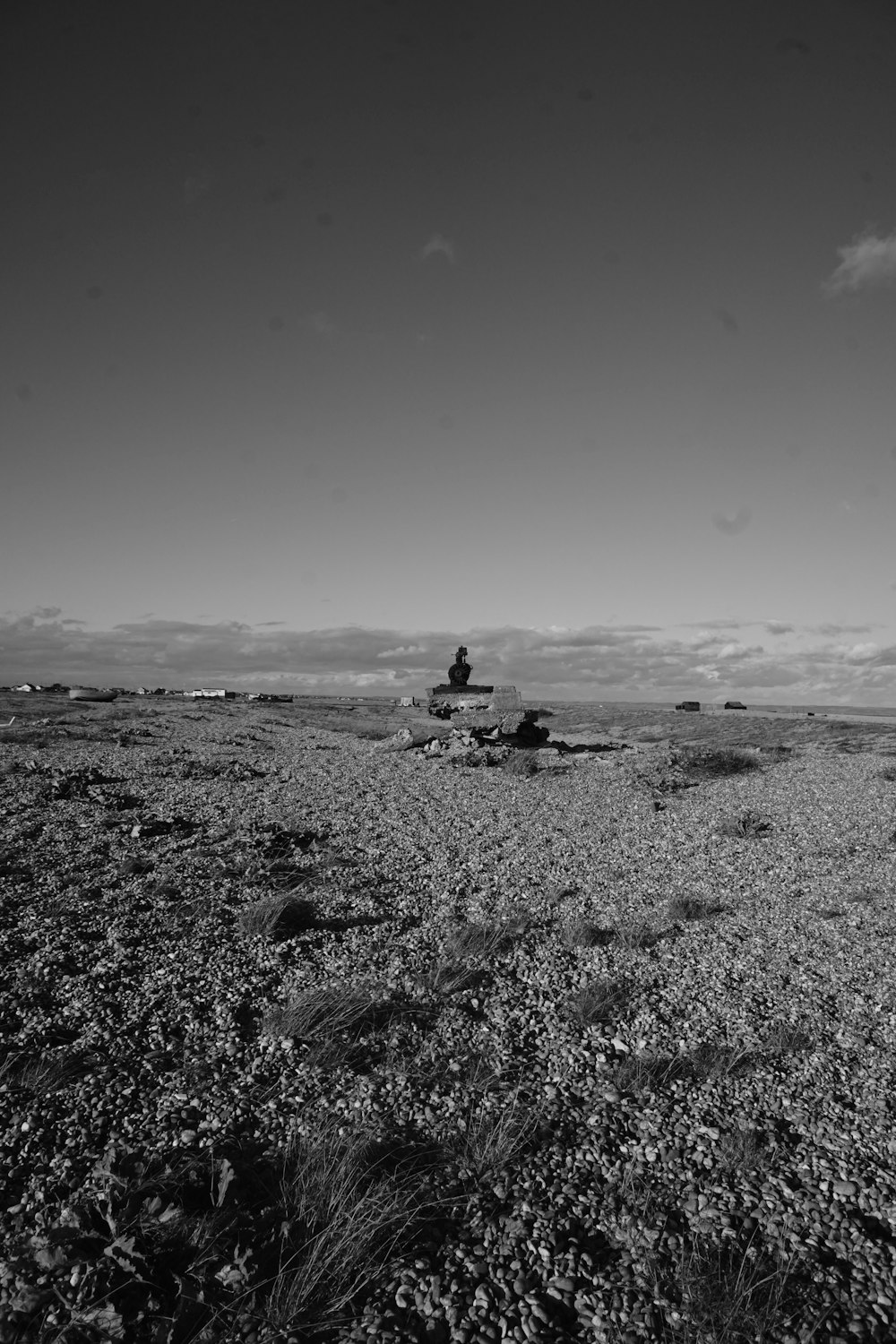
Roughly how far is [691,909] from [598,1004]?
423cm

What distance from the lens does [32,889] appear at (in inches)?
404

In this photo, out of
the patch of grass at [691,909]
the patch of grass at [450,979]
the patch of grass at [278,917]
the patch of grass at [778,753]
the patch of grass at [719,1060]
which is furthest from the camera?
the patch of grass at [778,753]

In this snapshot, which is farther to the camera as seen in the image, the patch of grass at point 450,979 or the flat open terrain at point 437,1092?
the patch of grass at point 450,979

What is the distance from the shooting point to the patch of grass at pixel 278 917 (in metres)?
9.14

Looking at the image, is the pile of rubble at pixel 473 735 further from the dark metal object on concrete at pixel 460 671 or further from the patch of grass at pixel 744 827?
the patch of grass at pixel 744 827

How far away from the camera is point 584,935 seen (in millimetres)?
9375

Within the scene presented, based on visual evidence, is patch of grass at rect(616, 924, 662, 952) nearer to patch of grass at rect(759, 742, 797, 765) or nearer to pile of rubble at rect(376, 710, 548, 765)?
pile of rubble at rect(376, 710, 548, 765)

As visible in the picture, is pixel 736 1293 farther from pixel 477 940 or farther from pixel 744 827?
pixel 744 827

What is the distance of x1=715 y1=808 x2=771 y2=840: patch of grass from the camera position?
1652cm

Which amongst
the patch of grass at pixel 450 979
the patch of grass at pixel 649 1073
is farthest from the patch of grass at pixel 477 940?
the patch of grass at pixel 649 1073

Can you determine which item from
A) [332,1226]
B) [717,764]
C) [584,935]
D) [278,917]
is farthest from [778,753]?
[332,1226]

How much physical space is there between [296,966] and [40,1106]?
10.7 ft

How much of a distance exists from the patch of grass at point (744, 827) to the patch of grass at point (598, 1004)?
10.1 m

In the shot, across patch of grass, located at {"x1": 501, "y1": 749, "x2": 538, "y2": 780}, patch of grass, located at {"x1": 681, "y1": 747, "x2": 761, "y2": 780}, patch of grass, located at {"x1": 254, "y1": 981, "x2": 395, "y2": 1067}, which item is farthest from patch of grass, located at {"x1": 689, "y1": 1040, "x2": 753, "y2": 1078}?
patch of grass, located at {"x1": 681, "y1": 747, "x2": 761, "y2": 780}
